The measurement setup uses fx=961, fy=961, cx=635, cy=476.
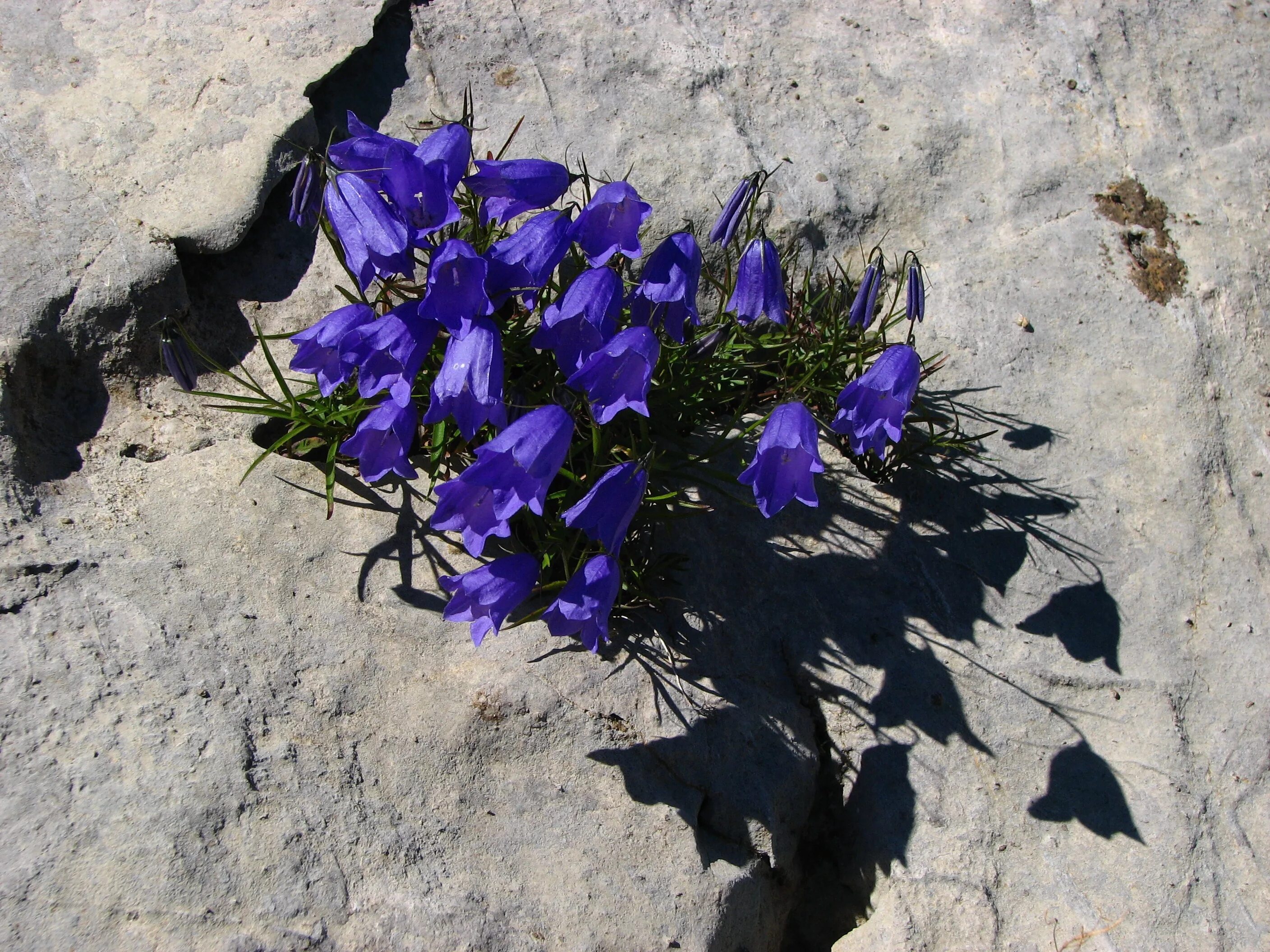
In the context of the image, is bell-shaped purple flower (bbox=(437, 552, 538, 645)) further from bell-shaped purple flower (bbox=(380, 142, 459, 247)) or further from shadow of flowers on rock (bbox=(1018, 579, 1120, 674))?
shadow of flowers on rock (bbox=(1018, 579, 1120, 674))

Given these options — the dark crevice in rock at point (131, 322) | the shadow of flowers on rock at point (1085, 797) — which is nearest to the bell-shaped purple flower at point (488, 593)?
the dark crevice in rock at point (131, 322)

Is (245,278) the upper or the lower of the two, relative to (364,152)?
Answer: lower

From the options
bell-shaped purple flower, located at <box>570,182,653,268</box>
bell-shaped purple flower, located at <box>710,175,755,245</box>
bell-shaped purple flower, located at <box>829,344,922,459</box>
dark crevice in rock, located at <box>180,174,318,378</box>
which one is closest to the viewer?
bell-shaped purple flower, located at <box>570,182,653,268</box>

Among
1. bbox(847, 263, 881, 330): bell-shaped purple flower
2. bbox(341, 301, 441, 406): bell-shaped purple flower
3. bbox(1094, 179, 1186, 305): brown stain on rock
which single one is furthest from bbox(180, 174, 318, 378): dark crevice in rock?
bbox(1094, 179, 1186, 305): brown stain on rock

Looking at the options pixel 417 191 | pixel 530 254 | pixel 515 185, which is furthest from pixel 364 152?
pixel 530 254

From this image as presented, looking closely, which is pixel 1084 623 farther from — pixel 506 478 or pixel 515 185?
pixel 515 185
